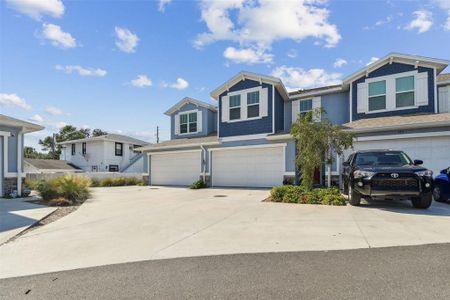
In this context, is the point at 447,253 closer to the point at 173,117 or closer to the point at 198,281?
the point at 198,281

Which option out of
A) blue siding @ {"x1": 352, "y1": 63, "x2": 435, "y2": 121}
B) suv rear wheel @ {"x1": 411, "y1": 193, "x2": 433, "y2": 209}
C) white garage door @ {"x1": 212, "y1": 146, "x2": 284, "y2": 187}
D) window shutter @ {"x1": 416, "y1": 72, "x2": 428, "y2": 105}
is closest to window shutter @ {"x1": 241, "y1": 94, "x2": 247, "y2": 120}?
white garage door @ {"x1": 212, "y1": 146, "x2": 284, "y2": 187}

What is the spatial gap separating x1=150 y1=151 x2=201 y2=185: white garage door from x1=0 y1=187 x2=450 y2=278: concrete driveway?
10.3 meters

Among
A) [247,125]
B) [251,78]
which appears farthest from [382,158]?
[251,78]

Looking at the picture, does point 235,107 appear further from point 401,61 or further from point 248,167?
point 401,61

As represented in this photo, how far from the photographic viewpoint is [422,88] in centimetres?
1380

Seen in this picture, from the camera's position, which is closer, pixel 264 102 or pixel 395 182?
pixel 395 182

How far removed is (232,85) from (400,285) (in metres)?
15.6

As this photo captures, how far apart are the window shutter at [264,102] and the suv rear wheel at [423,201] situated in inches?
366

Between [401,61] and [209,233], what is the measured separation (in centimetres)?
1390

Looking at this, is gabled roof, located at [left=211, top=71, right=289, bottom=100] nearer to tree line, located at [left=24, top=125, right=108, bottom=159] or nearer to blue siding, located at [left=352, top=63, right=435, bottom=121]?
blue siding, located at [left=352, top=63, right=435, bottom=121]

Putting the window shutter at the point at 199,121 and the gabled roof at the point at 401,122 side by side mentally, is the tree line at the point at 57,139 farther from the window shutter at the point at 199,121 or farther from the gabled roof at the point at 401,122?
the gabled roof at the point at 401,122

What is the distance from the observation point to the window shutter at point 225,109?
1784 centimetres

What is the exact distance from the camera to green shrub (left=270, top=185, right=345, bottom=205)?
378 inches

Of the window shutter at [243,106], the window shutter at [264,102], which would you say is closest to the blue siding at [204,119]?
the window shutter at [243,106]
